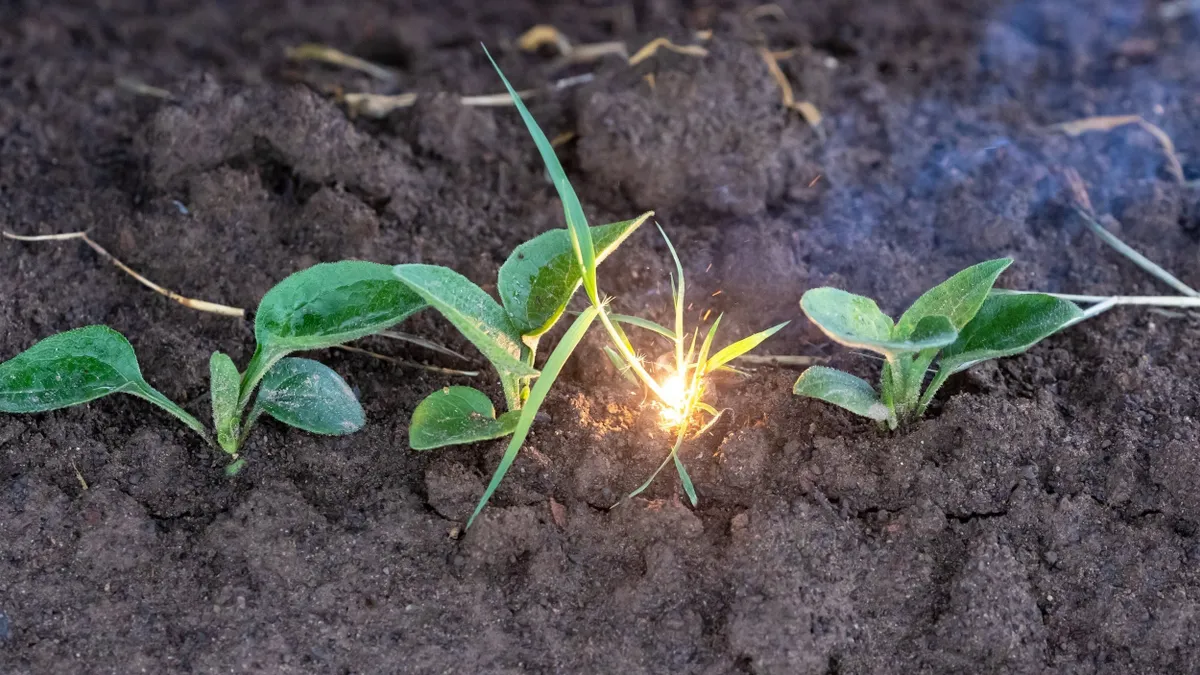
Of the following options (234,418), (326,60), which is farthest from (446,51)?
(234,418)

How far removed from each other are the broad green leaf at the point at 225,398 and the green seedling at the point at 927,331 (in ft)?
2.48

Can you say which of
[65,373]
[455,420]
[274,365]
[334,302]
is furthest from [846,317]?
[65,373]

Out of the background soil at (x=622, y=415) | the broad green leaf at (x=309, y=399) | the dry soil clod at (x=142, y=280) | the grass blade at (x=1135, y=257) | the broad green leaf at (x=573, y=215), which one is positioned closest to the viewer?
the broad green leaf at (x=573, y=215)

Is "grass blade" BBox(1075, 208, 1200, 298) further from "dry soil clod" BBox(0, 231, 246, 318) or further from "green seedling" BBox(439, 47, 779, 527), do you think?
"dry soil clod" BBox(0, 231, 246, 318)

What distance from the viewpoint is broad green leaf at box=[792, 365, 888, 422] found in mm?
1585

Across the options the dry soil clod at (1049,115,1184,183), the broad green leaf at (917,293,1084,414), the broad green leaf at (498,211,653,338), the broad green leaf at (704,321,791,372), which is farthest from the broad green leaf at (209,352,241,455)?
the dry soil clod at (1049,115,1184,183)

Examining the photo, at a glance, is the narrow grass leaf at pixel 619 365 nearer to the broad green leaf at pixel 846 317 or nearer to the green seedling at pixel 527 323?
the green seedling at pixel 527 323

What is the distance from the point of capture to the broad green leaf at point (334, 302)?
5.10ft

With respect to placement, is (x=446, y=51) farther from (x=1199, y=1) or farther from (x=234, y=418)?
(x=1199, y=1)

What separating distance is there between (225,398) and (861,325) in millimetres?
848

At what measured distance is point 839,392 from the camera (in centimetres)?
158

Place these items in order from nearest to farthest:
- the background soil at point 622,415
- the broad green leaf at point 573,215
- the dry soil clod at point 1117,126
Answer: the broad green leaf at point 573,215, the background soil at point 622,415, the dry soil clod at point 1117,126

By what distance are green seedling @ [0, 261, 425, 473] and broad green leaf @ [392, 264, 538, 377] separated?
0.37ft

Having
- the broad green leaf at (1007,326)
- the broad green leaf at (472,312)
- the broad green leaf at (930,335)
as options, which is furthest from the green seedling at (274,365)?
the broad green leaf at (1007,326)
